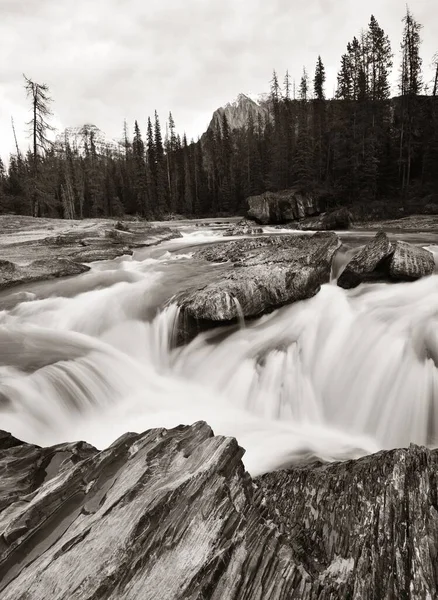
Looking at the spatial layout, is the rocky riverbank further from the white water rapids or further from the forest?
the forest

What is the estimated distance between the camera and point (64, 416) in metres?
5.57

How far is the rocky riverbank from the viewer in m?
10.6

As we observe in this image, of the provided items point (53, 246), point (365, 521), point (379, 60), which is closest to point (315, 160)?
point (379, 60)

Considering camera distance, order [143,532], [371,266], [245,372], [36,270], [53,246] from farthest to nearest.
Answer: [53,246] < [36,270] < [371,266] < [245,372] < [143,532]

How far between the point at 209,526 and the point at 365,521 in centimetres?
123

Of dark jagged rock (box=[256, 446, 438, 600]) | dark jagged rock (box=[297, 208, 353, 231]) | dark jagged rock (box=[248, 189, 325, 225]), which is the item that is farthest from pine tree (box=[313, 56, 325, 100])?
dark jagged rock (box=[256, 446, 438, 600])

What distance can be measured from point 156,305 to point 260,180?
138ft

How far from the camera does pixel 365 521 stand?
263cm

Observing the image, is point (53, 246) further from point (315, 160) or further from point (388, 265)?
point (315, 160)

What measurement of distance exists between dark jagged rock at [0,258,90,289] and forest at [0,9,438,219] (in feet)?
54.7

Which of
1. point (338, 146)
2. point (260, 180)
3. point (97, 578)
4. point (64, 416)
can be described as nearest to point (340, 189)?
point (338, 146)

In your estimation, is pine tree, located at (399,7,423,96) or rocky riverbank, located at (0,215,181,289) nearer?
rocky riverbank, located at (0,215,181,289)

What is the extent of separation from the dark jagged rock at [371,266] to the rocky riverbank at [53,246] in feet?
27.7

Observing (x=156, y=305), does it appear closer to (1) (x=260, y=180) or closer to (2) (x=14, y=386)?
(2) (x=14, y=386)
